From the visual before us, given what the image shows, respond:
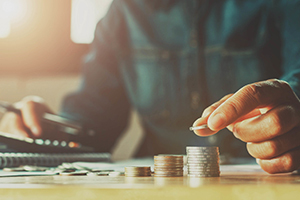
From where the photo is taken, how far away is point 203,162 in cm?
59

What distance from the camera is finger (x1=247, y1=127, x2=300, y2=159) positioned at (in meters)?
0.65

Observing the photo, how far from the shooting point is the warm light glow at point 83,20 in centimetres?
351

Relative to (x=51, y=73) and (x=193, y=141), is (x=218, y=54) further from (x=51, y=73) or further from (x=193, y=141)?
(x=51, y=73)

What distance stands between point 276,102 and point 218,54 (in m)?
1.19

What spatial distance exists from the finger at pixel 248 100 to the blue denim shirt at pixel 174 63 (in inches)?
37.1

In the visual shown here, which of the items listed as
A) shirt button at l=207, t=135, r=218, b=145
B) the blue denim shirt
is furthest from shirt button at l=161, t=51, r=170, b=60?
shirt button at l=207, t=135, r=218, b=145

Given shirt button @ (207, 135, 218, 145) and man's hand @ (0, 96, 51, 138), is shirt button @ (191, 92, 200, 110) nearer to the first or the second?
shirt button @ (207, 135, 218, 145)

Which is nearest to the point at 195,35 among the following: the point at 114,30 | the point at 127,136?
the point at 114,30

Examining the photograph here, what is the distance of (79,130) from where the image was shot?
60.4 inches

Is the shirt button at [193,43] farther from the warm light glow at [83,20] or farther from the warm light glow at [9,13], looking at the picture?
the warm light glow at [9,13]

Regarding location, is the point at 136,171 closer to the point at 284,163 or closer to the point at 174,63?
the point at 284,163

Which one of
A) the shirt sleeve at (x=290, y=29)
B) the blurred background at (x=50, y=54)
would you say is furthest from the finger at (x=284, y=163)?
the blurred background at (x=50, y=54)

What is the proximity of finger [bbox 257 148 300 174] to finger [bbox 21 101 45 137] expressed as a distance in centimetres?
84

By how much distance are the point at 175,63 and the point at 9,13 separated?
265cm
